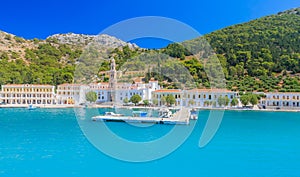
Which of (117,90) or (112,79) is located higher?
(112,79)

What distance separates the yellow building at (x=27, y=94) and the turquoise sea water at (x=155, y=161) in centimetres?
1871

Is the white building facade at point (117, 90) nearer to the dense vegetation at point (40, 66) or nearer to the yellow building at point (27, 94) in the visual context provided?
the yellow building at point (27, 94)

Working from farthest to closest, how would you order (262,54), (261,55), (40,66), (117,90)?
(40,66), (261,55), (262,54), (117,90)

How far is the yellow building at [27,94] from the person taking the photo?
110ft

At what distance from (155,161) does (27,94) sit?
2729cm

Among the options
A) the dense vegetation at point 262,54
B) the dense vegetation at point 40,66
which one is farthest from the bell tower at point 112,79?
the dense vegetation at point 262,54

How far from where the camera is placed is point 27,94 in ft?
111

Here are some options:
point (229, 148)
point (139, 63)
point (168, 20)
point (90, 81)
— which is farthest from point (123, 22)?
point (139, 63)

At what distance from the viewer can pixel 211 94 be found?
30375mm

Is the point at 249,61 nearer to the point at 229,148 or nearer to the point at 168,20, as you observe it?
the point at 229,148

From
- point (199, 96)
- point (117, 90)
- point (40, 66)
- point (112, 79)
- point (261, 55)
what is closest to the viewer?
point (199, 96)

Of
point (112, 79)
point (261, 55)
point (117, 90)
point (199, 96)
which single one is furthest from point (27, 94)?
point (261, 55)

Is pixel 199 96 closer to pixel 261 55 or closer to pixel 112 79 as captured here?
pixel 112 79

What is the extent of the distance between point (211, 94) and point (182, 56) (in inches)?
459
